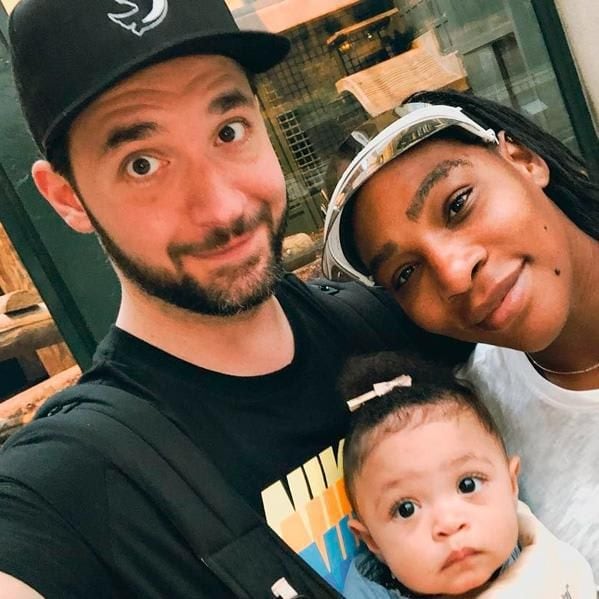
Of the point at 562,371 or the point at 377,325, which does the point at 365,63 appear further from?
the point at 562,371

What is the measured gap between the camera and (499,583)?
1224 mm

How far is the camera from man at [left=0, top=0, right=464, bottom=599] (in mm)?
1092

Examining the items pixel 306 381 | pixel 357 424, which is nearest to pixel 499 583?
pixel 357 424

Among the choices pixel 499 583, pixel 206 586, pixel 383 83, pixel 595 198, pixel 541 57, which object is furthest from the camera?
pixel 541 57

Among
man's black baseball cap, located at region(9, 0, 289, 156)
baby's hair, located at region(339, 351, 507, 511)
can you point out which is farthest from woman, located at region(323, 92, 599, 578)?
man's black baseball cap, located at region(9, 0, 289, 156)

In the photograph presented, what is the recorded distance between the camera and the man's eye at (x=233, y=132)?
137 cm

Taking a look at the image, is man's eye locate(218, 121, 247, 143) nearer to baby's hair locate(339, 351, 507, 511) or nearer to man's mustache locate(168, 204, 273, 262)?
man's mustache locate(168, 204, 273, 262)

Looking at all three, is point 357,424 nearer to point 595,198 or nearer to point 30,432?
point 30,432

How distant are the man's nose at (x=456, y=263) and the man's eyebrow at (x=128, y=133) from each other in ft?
1.89

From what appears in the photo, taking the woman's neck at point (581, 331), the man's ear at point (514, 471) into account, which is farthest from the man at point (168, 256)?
the woman's neck at point (581, 331)

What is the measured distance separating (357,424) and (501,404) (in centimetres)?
36

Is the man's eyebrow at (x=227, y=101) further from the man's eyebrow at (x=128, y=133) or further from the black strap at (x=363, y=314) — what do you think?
the black strap at (x=363, y=314)

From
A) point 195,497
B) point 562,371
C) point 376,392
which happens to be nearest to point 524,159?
point 562,371

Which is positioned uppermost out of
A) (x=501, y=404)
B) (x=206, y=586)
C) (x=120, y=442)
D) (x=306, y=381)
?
(x=120, y=442)
